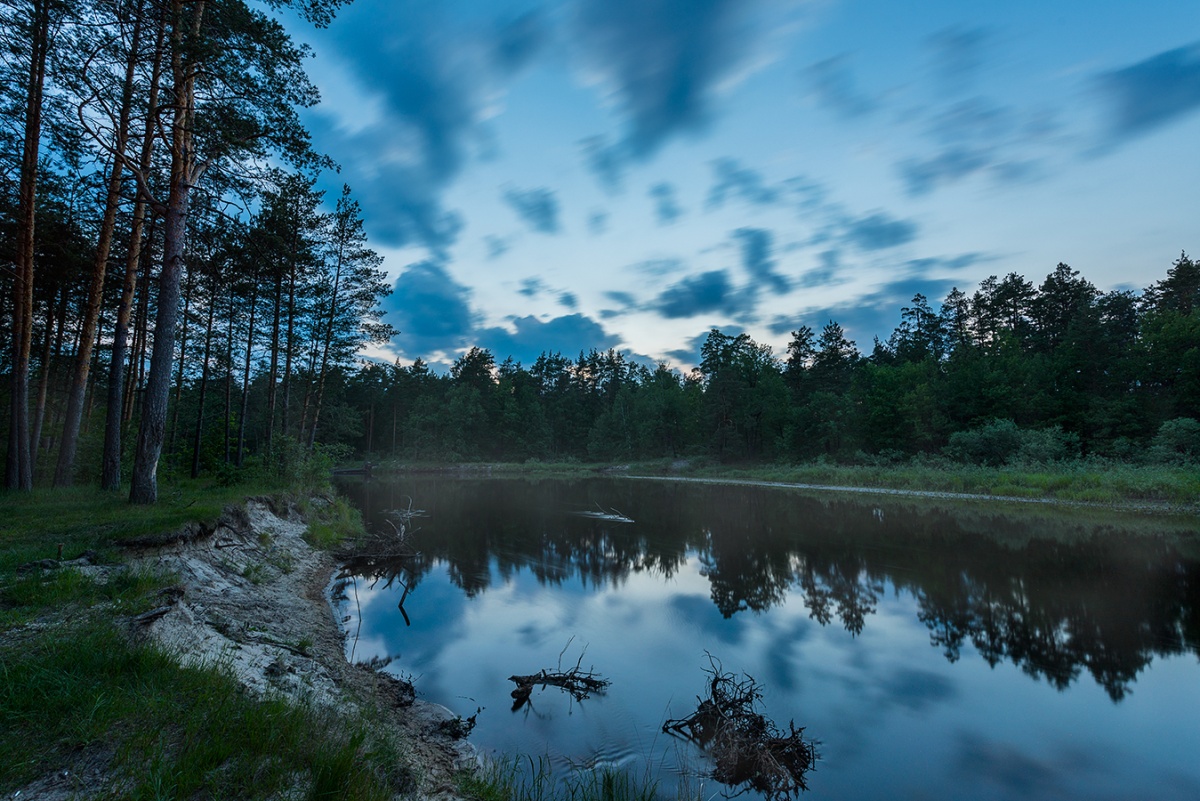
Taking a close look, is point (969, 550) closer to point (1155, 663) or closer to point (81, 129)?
point (1155, 663)

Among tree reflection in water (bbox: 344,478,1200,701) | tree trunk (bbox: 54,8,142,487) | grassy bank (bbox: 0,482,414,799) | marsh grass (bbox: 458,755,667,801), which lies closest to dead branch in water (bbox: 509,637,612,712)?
marsh grass (bbox: 458,755,667,801)

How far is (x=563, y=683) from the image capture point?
726 cm

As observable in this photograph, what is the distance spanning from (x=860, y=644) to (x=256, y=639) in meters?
9.17

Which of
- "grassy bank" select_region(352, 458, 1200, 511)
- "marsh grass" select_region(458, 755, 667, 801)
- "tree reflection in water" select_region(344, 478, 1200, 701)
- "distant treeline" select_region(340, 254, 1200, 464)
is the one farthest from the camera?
"distant treeline" select_region(340, 254, 1200, 464)

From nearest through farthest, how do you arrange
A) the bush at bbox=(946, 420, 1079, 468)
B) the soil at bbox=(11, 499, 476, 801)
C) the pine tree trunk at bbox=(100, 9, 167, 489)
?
the soil at bbox=(11, 499, 476, 801)
the pine tree trunk at bbox=(100, 9, 167, 489)
the bush at bbox=(946, 420, 1079, 468)

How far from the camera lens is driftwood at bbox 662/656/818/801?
512 centimetres

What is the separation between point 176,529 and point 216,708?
20.4 ft

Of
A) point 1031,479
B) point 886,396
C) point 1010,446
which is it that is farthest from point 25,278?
point 886,396

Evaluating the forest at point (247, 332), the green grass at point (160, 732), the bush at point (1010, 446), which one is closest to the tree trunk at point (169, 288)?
the forest at point (247, 332)

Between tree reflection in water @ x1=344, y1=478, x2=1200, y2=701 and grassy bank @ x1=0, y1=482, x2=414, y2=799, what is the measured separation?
8.16m

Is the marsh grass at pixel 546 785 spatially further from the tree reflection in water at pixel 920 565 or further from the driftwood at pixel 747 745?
the tree reflection in water at pixel 920 565

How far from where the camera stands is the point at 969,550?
15.4 metres

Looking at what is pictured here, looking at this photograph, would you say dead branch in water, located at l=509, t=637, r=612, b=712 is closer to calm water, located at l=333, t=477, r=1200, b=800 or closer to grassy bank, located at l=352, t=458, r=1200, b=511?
calm water, located at l=333, t=477, r=1200, b=800

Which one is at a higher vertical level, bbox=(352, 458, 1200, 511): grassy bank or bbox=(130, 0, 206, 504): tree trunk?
bbox=(130, 0, 206, 504): tree trunk
